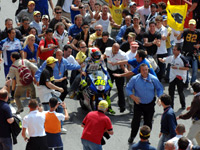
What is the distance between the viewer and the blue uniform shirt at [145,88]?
11.9m

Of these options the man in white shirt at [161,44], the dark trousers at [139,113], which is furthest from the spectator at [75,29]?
the dark trousers at [139,113]

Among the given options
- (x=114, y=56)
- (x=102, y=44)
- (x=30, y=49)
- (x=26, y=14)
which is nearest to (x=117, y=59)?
(x=114, y=56)

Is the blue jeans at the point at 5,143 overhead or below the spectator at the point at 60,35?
below

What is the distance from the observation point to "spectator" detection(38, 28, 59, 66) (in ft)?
49.2

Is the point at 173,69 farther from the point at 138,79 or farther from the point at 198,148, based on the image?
the point at 198,148

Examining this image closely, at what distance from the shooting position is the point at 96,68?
539 inches

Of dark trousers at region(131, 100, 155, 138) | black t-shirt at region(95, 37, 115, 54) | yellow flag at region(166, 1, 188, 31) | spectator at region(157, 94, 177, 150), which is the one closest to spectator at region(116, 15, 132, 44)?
black t-shirt at region(95, 37, 115, 54)

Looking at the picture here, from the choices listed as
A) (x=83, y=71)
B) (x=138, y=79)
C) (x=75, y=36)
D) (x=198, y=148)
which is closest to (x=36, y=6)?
(x=75, y=36)

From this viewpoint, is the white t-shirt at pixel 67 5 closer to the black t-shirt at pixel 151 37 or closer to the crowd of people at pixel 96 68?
the crowd of people at pixel 96 68

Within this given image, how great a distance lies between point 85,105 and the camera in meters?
13.9

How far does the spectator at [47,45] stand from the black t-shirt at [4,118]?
4.96m

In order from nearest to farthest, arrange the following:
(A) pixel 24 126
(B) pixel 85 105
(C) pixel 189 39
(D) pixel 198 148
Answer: (D) pixel 198 148
(A) pixel 24 126
(B) pixel 85 105
(C) pixel 189 39

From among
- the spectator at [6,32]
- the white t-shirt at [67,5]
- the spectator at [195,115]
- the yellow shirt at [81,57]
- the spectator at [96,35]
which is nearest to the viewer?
the spectator at [195,115]

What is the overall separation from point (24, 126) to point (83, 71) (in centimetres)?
422
